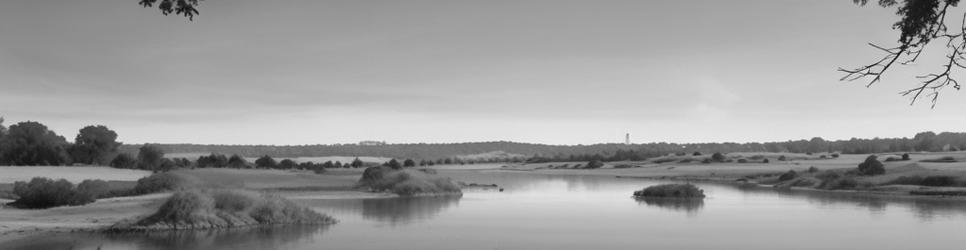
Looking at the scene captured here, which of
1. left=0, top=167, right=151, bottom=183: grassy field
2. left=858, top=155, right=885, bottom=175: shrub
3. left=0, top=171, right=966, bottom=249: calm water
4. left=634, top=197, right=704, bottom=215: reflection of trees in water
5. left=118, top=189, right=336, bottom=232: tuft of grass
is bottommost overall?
left=0, top=171, right=966, bottom=249: calm water

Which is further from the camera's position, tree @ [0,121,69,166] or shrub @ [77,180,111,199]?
tree @ [0,121,69,166]

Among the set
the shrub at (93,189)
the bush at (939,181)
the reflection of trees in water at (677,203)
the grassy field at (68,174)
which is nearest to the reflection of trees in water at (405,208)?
the reflection of trees in water at (677,203)

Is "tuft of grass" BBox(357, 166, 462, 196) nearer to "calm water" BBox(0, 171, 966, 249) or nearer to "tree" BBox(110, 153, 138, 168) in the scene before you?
"calm water" BBox(0, 171, 966, 249)

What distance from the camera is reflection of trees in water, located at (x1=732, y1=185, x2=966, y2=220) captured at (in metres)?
34.3

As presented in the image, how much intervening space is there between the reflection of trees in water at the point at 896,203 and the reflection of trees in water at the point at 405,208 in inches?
675

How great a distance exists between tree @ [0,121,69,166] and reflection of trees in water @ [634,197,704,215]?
44.5 m

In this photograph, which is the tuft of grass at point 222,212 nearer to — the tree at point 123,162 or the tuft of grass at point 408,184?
the tuft of grass at point 408,184

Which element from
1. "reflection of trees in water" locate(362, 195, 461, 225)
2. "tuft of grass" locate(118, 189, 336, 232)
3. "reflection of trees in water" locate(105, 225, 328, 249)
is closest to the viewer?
"reflection of trees in water" locate(105, 225, 328, 249)

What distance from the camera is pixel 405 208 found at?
3600 cm

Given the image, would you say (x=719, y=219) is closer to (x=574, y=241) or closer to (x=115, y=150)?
(x=574, y=241)

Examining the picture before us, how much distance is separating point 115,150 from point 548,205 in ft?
158

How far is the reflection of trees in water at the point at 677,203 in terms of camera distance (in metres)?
36.8

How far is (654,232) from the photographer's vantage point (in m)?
25.9

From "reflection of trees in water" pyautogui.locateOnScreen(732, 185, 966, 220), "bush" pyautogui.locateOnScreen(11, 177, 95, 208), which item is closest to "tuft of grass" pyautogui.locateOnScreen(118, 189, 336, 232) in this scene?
"bush" pyautogui.locateOnScreen(11, 177, 95, 208)
